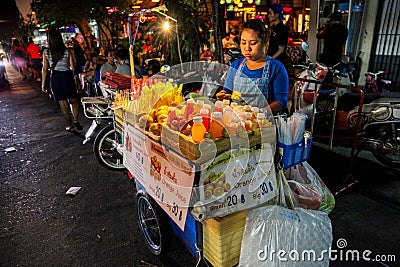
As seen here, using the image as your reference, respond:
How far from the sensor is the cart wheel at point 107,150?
4.30m

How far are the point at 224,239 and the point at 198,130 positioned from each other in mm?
736

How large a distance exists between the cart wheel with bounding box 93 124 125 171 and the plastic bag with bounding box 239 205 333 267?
9.46ft

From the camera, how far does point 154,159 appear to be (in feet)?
7.25

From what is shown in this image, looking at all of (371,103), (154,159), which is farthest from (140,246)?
(371,103)

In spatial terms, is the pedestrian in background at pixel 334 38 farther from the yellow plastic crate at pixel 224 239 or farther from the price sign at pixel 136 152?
the yellow plastic crate at pixel 224 239

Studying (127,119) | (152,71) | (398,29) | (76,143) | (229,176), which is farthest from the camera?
(152,71)

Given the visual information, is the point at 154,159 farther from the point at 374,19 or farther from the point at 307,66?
the point at 374,19

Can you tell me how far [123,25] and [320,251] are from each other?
14.6m

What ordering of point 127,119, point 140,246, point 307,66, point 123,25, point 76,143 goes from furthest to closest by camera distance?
point 123,25 < point 76,143 < point 307,66 < point 140,246 < point 127,119

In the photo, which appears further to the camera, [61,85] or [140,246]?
[61,85]

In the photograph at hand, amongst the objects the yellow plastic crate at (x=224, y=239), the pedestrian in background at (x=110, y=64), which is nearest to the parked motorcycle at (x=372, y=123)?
the yellow plastic crate at (x=224, y=239)

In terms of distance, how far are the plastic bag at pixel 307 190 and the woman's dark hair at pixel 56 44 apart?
5.06m

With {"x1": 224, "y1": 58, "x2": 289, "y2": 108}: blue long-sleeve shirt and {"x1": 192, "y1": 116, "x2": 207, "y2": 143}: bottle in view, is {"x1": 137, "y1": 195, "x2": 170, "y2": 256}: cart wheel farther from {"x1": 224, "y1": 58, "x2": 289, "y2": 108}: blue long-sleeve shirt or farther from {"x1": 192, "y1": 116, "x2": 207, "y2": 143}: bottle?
{"x1": 224, "y1": 58, "x2": 289, "y2": 108}: blue long-sleeve shirt

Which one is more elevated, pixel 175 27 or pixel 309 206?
pixel 175 27
